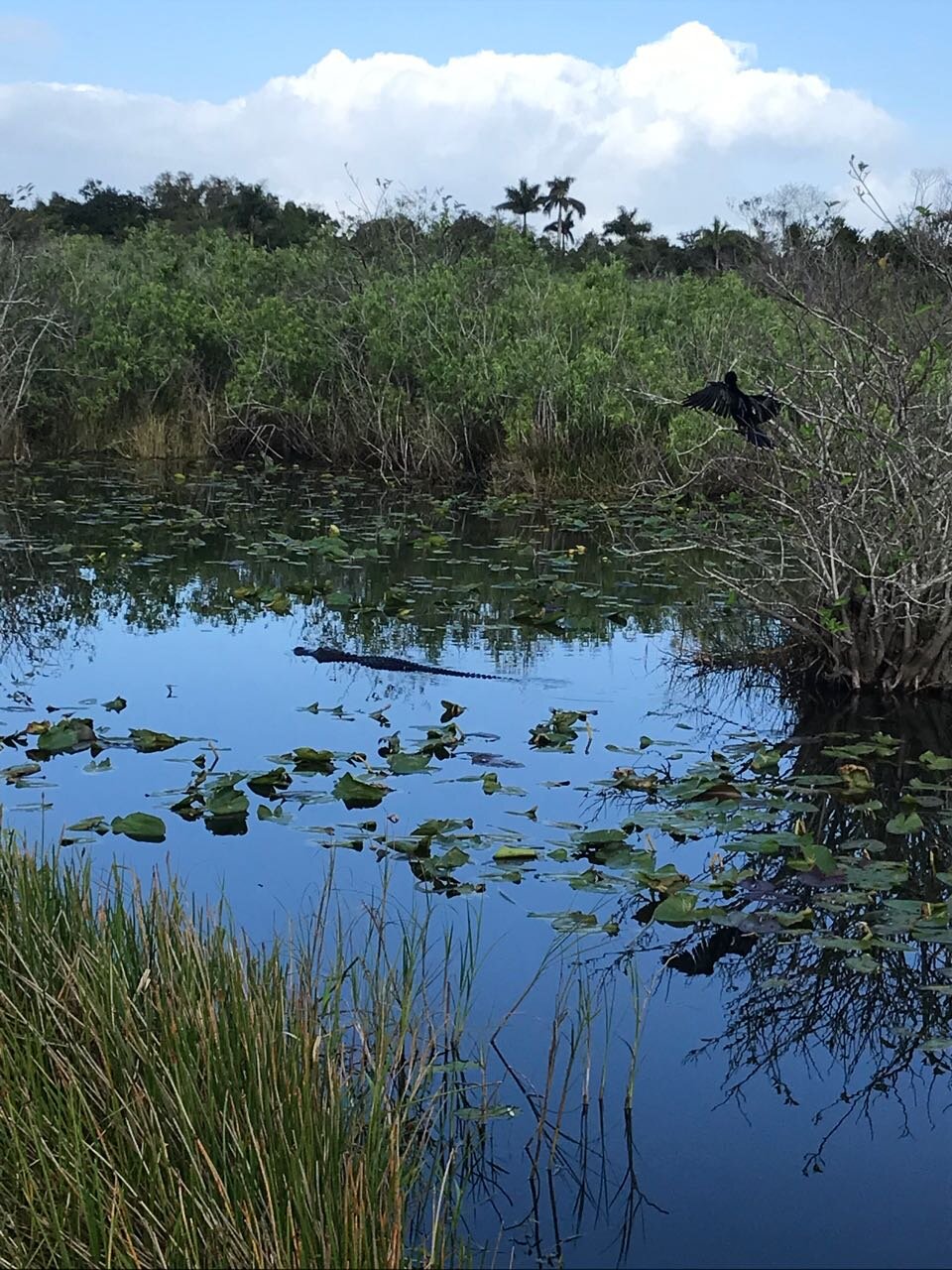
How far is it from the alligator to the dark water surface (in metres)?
0.13

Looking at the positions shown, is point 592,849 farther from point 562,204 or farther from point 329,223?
point 562,204

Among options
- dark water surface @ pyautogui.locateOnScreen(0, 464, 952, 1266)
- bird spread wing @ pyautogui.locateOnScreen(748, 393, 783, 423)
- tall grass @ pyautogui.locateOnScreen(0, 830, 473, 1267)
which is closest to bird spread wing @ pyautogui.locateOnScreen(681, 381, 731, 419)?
bird spread wing @ pyautogui.locateOnScreen(748, 393, 783, 423)

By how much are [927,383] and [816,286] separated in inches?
28.2

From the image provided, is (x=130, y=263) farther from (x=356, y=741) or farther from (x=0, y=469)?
(x=356, y=741)

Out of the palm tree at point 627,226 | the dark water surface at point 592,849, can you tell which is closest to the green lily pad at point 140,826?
the dark water surface at point 592,849

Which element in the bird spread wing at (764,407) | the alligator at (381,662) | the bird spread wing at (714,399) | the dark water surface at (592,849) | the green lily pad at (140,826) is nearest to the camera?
the dark water surface at (592,849)

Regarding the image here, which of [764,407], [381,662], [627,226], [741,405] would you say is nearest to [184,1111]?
[764,407]

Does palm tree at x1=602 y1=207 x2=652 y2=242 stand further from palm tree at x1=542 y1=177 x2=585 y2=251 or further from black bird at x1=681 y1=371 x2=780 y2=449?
black bird at x1=681 y1=371 x2=780 y2=449

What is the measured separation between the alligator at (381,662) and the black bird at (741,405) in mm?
1774

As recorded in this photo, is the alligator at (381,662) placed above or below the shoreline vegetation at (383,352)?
below

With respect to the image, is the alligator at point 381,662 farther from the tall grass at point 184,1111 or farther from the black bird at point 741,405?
the tall grass at point 184,1111

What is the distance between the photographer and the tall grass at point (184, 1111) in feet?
7.88

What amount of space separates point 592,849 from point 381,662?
127 inches

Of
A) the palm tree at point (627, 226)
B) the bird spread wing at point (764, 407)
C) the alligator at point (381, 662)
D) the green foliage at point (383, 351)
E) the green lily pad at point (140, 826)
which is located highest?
the palm tree at point (627, 226)
